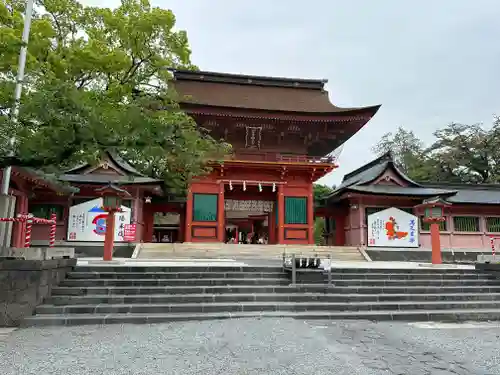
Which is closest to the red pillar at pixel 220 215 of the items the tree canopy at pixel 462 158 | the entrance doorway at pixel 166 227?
the entrance doorway at pixel 166 227

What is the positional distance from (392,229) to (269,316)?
45.0 ft

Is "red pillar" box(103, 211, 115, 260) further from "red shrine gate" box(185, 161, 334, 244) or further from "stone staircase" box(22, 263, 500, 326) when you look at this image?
"red shrine gate" box(185, 161, 334, 244)

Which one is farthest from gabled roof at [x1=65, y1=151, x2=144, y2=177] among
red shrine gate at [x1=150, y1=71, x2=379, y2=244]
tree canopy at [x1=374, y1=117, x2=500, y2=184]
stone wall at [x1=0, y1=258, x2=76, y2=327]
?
tree canopy at [x1=374, y1=117, x2=500, y2=184]

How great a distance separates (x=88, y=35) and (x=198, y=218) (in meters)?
9.99

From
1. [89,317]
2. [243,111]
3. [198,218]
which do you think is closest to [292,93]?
[243,111]

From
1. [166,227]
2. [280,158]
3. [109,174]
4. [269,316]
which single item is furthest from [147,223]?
[269,316]

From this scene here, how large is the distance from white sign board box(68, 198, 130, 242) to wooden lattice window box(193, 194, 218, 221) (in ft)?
11.1

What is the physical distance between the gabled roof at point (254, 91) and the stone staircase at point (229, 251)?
7.78 metres

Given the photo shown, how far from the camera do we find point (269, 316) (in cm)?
751

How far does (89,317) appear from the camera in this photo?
7016mm

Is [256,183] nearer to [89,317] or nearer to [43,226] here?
[43,226]

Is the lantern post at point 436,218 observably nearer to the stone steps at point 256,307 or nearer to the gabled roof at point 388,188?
the stone steps at point 256,307

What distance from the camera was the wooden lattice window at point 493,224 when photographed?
808 inches

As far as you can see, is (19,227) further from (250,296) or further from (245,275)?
(250,296)
